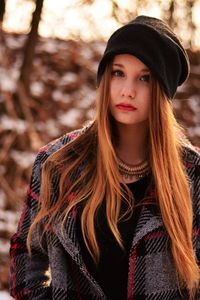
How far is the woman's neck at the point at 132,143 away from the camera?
2586 millimetres

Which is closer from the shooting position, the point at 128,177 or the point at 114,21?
the point at 128,177

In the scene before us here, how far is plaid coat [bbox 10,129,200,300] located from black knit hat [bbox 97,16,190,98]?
45 cm

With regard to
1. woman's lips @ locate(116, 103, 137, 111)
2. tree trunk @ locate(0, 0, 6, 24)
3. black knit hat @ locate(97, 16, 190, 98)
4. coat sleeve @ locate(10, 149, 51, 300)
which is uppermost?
tree trunk @ locate(0, 0, 6, 24)

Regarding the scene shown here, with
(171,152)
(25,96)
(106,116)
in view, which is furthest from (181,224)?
(25,96)

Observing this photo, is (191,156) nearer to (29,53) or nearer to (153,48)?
(153,48)

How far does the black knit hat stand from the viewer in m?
2.30

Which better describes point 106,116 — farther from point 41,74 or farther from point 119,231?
point 41,74

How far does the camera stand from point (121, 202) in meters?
2.42

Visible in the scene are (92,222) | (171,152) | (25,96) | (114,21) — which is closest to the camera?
(92,222)

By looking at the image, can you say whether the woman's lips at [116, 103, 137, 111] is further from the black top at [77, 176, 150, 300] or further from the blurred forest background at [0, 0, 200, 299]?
the blurred forest background at [0, 0, 200, 299]

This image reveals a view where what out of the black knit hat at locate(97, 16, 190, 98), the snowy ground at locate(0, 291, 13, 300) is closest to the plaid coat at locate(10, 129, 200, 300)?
the black knit hat at locate(97, 16, 190, 98)

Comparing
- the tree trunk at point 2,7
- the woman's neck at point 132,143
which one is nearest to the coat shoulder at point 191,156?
the woman's neck at point 132,143

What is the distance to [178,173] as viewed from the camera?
2.49m

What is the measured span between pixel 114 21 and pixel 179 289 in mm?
6689
